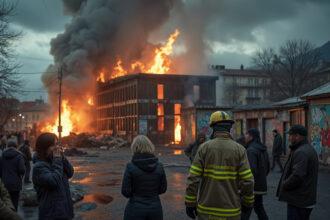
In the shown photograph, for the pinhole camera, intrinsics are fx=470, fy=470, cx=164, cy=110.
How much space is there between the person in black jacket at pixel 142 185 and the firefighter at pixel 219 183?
2.50ft

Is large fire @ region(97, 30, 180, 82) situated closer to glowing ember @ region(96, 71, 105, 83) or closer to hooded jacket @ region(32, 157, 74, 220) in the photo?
glowing ember @ region(96, 71, 105, 83)

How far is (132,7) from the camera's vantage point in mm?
61688

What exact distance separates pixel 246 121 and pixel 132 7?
33193 millimetres

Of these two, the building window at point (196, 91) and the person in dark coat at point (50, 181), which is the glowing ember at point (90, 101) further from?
the person in dark coat at point (50, 181)

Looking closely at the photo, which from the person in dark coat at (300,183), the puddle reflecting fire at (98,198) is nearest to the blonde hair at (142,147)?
the person in dark coat at (300,183)

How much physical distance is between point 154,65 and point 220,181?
60.5 m

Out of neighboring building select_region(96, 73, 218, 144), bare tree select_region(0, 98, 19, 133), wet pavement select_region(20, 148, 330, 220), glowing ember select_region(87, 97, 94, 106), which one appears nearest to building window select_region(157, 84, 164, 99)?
neighboring building select_region(96, 73, 218, 144)

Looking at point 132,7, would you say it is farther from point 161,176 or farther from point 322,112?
point 161,176

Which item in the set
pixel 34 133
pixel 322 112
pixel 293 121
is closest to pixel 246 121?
pixel 293 121

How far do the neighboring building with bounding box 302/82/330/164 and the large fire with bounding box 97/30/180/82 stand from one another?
42.1m

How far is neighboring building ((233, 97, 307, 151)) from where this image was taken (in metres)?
25.0

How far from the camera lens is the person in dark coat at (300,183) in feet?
18.5

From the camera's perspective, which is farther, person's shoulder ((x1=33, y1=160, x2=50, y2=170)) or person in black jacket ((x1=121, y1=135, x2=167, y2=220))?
Result: person in black jacket ((x1=121, y1=135, x2=167, y2=220))

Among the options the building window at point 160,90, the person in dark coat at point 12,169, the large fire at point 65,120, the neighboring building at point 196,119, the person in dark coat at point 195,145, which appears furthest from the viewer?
the building window at point 160,90
